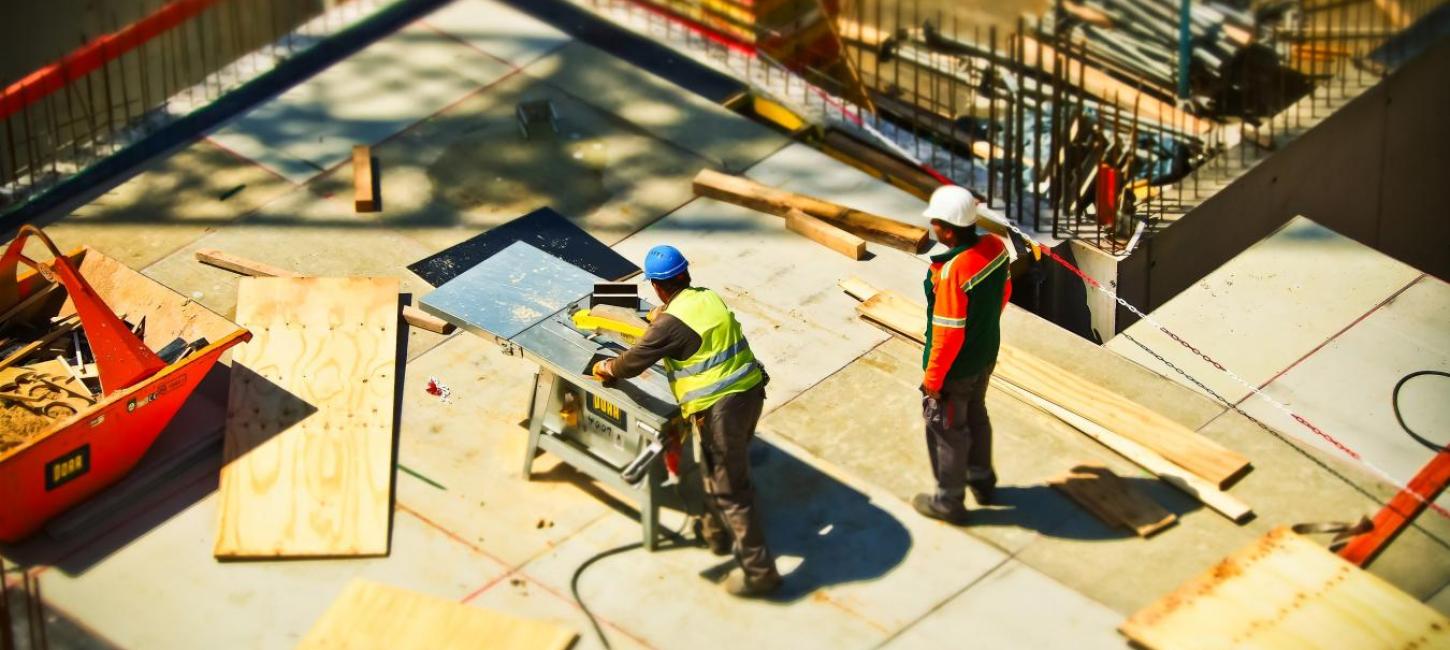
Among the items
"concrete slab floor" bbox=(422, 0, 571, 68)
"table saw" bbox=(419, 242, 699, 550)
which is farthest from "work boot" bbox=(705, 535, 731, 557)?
"concrete slab floor" bbox=(422, 0, 571, 68)

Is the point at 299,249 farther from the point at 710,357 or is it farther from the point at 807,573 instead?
the point at 807,573

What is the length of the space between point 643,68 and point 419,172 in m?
2.40

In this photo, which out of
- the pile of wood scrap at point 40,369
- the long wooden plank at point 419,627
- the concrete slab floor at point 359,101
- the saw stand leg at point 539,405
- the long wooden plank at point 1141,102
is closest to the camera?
the long wooden plank at point 419,627

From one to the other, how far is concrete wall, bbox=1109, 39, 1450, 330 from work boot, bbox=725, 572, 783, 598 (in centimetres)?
454

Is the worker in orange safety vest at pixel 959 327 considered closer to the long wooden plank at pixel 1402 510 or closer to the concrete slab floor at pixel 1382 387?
the long wooden plank at pixel 1402 510

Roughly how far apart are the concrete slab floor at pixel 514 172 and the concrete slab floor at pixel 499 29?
0.60m

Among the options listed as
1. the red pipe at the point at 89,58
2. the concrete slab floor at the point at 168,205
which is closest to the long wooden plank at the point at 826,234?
the concrete slab floor at the point at 168,205

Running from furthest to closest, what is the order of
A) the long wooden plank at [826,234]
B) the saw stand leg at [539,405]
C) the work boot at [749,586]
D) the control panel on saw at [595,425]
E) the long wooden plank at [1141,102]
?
1. the long wooden plank at [1141,102]
2. the long wooden plank at [826,234]
3. the saw stand leg at [539,405]
4. the control panel on saw at [595,425]
5. the work boot at [749,586]

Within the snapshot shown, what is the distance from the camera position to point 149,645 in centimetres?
979

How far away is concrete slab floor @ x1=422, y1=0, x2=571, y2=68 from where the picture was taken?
15805mm

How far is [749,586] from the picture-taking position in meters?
9.91

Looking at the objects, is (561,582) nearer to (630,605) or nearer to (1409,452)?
(630,605)

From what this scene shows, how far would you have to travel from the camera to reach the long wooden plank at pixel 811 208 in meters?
13.3

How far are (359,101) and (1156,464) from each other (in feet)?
24.8
